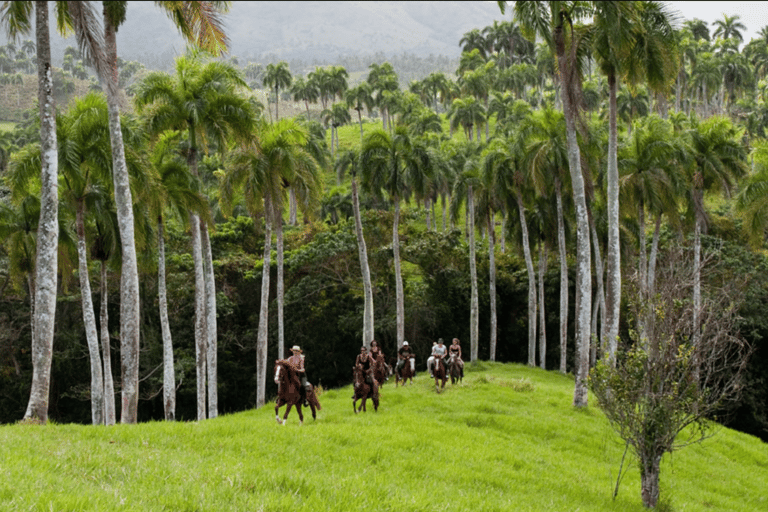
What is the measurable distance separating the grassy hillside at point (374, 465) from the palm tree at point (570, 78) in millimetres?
2625

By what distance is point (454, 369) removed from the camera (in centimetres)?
2478

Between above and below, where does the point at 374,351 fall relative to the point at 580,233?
below

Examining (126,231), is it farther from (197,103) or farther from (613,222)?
(613,222)

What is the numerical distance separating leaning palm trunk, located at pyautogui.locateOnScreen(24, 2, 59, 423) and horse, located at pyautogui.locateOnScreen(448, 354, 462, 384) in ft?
51.0

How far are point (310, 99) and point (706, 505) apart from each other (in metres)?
90.0

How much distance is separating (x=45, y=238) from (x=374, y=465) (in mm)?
10139

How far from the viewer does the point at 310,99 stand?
310 feet

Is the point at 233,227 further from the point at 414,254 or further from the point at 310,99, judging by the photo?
the point at 310,99

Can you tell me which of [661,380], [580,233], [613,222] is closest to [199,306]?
[580,233]

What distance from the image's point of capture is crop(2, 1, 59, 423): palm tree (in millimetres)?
13906

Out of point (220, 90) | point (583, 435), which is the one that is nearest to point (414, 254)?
point (220, 90)

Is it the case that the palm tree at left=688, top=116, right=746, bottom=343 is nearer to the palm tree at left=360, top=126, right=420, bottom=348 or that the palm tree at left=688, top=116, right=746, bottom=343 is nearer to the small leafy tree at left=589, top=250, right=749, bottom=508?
the palm tree at left=360, top=126, right=420, bottom=348

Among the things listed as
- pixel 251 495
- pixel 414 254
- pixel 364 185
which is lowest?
pixel 251 495

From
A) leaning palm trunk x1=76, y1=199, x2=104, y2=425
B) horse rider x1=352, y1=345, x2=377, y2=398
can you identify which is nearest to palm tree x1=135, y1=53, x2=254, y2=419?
leaning palm trunk x1=76, y1=199, x2=104, y2=425
